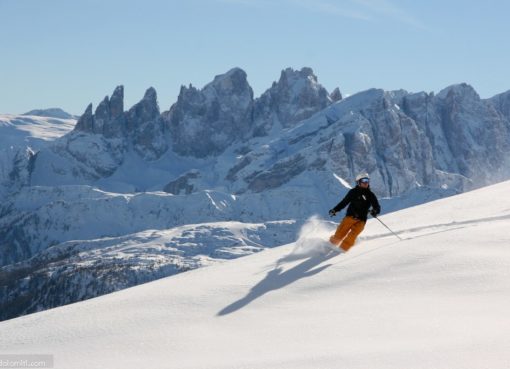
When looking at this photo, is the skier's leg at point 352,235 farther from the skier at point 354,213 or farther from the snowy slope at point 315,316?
the snowy slope at point 315,316

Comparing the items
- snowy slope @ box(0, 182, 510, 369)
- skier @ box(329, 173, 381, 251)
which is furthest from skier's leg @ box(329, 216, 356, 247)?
snowy slope @ box(0, 182, 510, 369)

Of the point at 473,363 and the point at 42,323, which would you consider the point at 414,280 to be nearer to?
the point at 473,363

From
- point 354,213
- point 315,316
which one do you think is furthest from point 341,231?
point 315,316

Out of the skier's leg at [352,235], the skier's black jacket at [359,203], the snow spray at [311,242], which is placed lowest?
the snow spray at [311,242]

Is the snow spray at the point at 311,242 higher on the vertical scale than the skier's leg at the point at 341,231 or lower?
lower

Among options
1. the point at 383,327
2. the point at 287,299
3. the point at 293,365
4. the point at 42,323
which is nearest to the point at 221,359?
the point at 293,365

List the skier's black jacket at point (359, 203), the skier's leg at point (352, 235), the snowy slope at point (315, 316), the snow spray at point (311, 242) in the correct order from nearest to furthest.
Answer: the snowy slope at point (315, 316) → the snow spray at point (311, 242) → the skier's leg at point (352, 235) → the skier's black jacket at point (359, 203)

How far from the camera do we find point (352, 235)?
18391mm

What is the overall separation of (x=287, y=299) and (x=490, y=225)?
6.44 metres

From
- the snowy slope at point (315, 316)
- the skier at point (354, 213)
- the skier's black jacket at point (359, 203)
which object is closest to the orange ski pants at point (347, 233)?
the skier at point (354, 213)

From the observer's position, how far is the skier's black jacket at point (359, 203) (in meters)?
19.1

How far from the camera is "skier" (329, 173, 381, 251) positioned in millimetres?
18266

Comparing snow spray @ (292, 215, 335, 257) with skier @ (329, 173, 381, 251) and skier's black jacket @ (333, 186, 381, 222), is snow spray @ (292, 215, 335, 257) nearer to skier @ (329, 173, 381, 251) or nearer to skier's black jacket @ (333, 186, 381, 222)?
skier @ (329, 173, 381, 251)

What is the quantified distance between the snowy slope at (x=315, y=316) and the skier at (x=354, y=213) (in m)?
0.95
